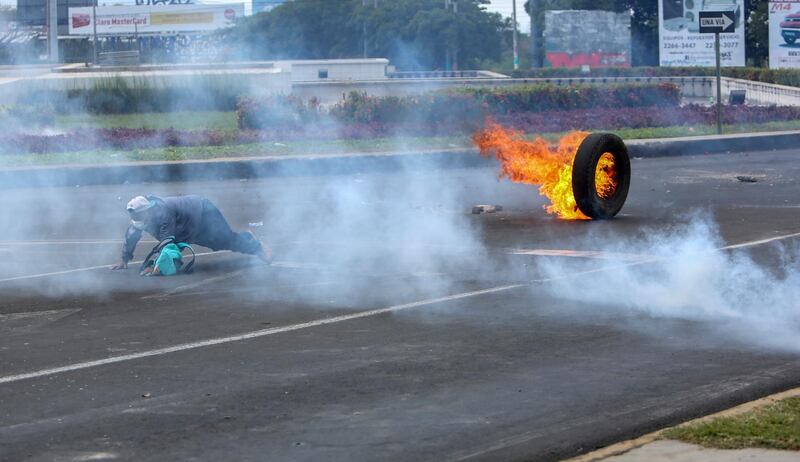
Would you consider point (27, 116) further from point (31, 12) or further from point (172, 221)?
point (172, 221)

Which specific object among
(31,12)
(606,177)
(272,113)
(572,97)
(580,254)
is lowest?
(580,254)

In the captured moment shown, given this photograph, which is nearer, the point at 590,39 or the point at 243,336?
the point at 243,336

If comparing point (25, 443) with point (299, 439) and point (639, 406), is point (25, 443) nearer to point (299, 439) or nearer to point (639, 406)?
point (299, 439)

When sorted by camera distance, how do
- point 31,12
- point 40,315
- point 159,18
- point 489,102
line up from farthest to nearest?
point 159,18
point 31,12
point 489,102
point 40,315

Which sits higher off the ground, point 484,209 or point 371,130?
point 371,130

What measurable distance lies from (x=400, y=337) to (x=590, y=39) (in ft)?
192

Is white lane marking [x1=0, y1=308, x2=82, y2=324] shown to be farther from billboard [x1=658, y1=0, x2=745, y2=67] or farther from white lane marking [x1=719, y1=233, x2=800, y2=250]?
billboard [x1=658, y1=0, x2=745, y2=67]

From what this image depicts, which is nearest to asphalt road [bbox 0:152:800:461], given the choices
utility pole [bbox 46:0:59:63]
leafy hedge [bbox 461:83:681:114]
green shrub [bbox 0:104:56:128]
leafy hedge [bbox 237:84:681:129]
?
utility pole [bbox 46:0:59:63]

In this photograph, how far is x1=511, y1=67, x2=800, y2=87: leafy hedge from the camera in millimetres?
47719


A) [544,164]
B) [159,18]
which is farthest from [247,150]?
[159,18]

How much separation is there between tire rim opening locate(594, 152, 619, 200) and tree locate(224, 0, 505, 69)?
57.6 ft

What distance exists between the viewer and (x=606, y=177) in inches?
595

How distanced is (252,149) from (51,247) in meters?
9.57

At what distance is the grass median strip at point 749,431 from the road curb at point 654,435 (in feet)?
0.23
